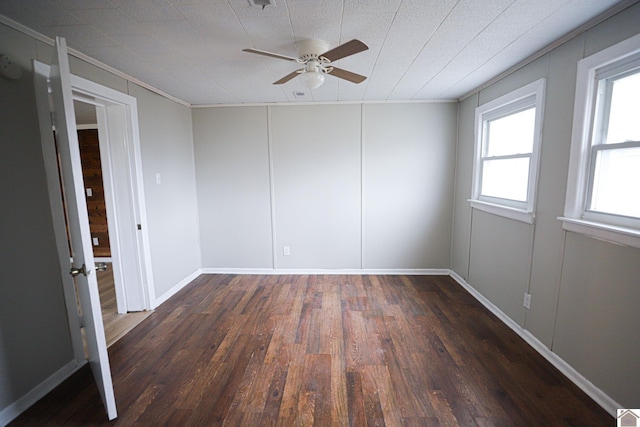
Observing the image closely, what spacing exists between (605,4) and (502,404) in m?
2.39

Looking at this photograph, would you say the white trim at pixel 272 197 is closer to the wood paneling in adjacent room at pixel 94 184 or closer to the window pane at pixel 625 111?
the wood paneling in adjacent room at pixel 94 184

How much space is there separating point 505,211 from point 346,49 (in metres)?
2.06

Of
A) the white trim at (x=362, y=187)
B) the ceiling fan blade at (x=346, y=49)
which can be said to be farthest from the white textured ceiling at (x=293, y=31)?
the white trim at (x=362, y=187)

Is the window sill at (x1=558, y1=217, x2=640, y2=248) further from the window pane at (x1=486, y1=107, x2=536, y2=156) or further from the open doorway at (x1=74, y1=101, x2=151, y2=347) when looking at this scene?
the open doorway at (x1=74, y1=101, x2=151, y2=347)

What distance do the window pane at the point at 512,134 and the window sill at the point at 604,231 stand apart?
81cm

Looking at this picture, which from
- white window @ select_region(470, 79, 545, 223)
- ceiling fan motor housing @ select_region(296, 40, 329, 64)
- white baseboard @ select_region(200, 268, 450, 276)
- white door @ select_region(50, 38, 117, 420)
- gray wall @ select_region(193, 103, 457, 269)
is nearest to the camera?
white door @ select_region(50, 38, 117, 420)

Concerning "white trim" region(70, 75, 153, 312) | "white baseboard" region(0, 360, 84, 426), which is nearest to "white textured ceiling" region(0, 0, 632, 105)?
"white trim" region(70, 75, 153, 312)

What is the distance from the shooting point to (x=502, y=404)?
171cm

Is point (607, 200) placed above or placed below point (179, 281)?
above

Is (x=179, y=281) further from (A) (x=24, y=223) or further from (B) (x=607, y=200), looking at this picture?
(B) (x=607, y=200)

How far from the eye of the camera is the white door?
141 centimetres

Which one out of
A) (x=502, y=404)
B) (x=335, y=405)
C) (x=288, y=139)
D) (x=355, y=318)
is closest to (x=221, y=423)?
(x=335, y=405)

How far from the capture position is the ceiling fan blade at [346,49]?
5.38ft

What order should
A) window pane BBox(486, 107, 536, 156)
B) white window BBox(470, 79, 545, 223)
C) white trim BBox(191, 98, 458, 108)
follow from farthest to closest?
white trim BBox(191, 98, 458, 108), window pane BBox(486, 107, 536, 156), white window BBox(470, 79, 545, 223)
